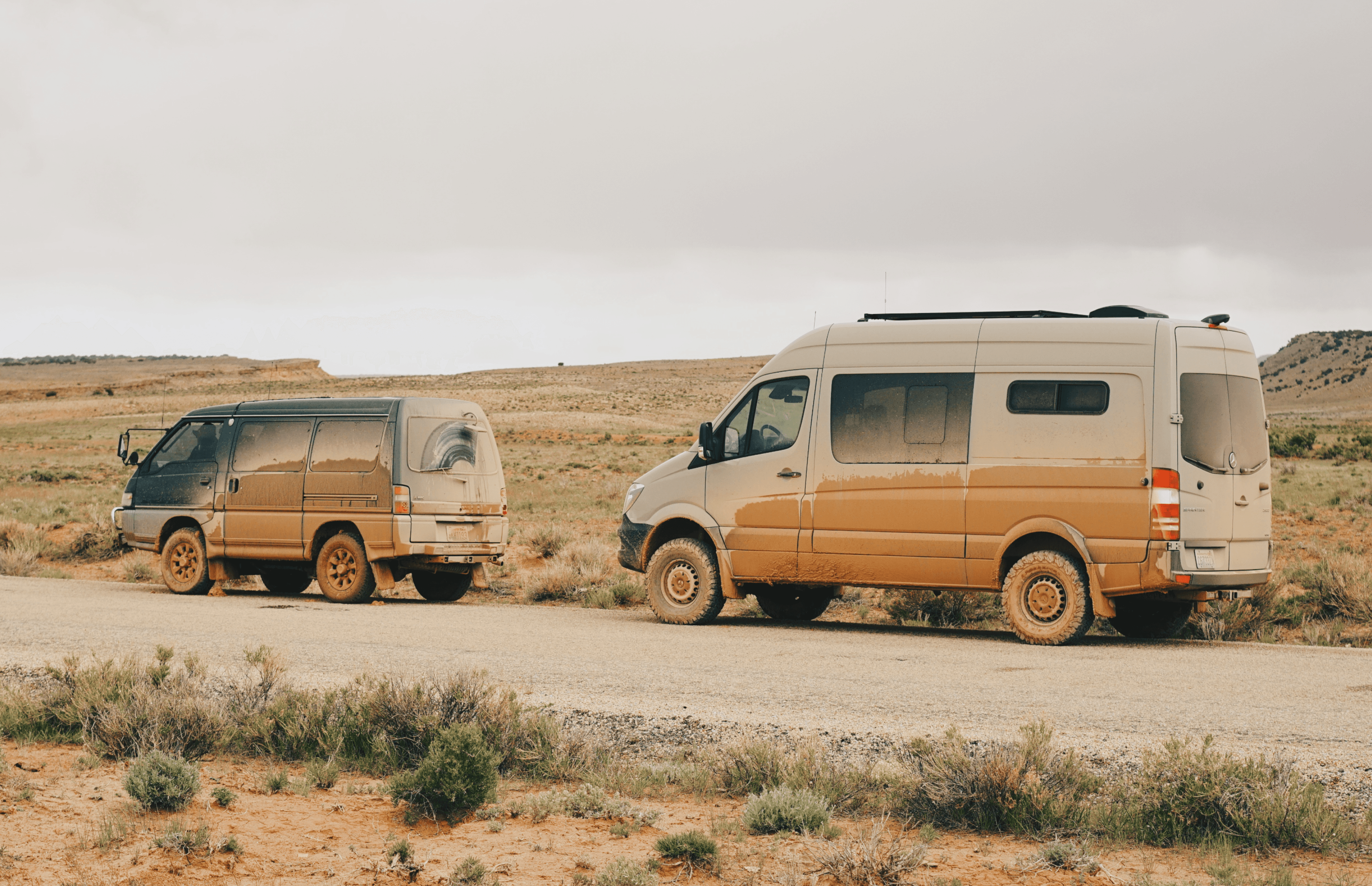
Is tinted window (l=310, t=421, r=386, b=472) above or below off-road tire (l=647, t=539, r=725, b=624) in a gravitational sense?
above

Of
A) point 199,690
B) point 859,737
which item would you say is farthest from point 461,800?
point 199,690

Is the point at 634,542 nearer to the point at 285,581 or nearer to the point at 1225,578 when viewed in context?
the point at 1225,578

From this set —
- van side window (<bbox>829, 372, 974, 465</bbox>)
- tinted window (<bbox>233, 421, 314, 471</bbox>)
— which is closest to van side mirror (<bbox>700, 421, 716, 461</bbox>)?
van side window (<bbox>829, 372, 974, 465</bbox>)

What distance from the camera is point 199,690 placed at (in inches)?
325

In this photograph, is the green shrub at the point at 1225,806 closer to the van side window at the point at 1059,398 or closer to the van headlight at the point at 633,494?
the van side window at the point at 1059,398

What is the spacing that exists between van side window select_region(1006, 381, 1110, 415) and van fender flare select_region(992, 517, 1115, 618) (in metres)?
0.95

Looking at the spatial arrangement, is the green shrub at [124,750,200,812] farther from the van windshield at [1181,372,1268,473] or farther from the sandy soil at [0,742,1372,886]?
the van windshield at [1181,372,1268,473]

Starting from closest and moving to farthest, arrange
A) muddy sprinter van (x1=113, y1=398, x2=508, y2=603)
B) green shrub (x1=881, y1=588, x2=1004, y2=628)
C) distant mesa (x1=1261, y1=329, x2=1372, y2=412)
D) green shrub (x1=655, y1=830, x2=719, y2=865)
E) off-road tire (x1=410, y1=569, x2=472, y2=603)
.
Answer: green shrub (x1=655, y1=830, x2=719, y2=865)
green shrub (x1=881, y1=588, x2=1004, y2=628)
muddy sprinter van (x1=113, y1=398, x2=508, y2=603)
off-road tire (x1=410, y1=569, x2=472, y2=603)
distant mesa (x1=1261, y1=329, x2=1372, y2=412)

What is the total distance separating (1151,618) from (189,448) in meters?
11.6

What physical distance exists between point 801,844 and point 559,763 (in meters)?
1.79

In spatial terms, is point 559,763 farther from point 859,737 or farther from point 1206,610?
point 1206,610

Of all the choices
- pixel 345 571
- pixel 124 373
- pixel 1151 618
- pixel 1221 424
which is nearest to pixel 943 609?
pixel 1151 618

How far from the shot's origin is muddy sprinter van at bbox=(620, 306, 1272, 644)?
417 inches

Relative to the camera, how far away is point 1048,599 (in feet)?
36.0
